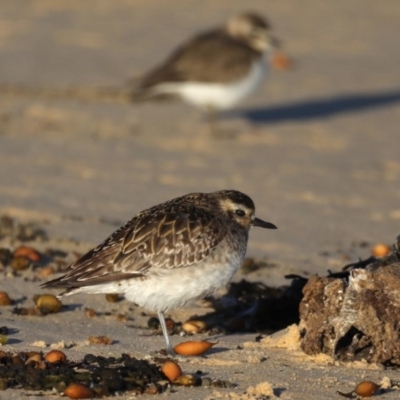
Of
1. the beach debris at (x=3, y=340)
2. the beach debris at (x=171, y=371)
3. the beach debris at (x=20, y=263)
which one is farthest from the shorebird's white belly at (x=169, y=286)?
the beach debris at (x=20, y=263)

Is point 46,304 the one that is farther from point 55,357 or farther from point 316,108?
point 316,108

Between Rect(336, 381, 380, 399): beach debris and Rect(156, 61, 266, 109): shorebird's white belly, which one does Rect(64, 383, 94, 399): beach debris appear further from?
Rect(156, 61, 266, 109): shorebird's white belly

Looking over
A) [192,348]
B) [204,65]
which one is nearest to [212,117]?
[204,65]

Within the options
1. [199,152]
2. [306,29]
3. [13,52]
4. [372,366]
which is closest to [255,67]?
[199,152]

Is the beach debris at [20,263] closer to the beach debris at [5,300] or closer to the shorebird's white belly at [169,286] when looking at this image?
the beach debris at [5,300]

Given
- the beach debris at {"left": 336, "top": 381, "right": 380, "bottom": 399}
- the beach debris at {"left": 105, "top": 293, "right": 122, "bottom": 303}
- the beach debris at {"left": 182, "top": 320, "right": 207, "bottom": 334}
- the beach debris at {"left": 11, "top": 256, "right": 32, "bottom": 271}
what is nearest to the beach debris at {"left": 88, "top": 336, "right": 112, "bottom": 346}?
the beach debris at {"left": 182, "top": 320, "right": 207, "bottom": 334}

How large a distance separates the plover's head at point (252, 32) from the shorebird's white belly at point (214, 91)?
0.75m

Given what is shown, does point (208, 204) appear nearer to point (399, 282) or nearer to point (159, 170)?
point (399, 282)

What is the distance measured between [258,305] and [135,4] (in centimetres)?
1560

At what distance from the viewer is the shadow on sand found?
14836mm

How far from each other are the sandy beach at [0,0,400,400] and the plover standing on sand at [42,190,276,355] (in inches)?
12.2

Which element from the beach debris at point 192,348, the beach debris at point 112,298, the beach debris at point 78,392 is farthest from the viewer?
the beach debris at point 112,298

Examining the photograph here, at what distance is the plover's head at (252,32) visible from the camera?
1488cm

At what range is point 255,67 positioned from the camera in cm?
1438
